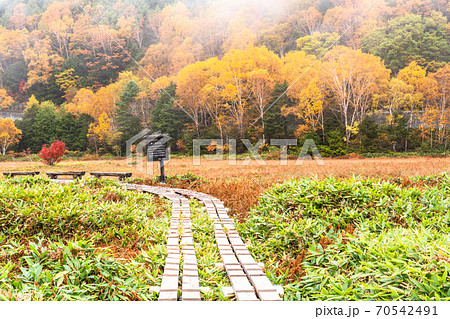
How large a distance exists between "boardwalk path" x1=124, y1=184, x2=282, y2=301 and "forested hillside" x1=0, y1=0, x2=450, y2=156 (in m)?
8.81

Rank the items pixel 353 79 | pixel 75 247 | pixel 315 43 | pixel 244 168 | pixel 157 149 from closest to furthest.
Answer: pixel 75 247, pixel 157 149, pixel 244 168, pixel 353 79, pixel 315 43

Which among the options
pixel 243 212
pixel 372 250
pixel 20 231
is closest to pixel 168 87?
pixel 243 212

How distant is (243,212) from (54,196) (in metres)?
2.60

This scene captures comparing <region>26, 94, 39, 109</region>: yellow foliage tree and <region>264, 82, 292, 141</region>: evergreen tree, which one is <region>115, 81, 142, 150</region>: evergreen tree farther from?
<region>264, 82, 292, 141</region>: evergreen tree

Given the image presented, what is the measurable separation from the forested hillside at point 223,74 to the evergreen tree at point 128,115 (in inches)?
2.2

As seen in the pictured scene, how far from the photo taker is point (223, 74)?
1309 centimetres

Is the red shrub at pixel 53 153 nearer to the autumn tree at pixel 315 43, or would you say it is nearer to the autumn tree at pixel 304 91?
the autumn tree at pixel 304 91

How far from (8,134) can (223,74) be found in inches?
338

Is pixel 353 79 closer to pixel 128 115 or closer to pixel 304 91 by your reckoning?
pixel 304 91

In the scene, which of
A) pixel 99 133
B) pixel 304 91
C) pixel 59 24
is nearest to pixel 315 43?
pixel 304 91

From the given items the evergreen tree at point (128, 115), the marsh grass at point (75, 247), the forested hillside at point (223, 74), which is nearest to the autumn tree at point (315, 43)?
the forested hillside at point (223, 74)

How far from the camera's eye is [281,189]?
13.9 ft

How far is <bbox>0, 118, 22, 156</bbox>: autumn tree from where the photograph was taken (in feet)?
32.5
